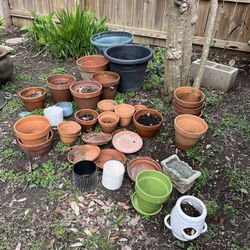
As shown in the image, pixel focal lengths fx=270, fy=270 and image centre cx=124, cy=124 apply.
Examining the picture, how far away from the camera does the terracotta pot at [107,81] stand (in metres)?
3.08

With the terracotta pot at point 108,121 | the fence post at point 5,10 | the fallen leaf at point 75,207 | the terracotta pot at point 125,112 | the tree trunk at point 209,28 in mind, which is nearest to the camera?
the fallen leaf at point 75,207

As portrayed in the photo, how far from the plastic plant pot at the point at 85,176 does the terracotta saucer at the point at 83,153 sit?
13 centimetres

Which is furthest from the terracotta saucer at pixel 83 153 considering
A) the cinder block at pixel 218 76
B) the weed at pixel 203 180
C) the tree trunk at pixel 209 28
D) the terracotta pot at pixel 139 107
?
the cinder block at pixel 218 76

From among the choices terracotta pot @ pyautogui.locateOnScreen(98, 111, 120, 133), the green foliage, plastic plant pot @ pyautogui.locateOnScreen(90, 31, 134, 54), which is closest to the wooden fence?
the green foliage

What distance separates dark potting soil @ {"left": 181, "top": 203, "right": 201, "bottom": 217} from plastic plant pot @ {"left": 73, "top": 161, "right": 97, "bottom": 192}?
2.46 feet

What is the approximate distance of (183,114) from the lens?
105 inches

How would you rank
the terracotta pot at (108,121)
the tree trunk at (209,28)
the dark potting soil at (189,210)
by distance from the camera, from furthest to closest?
the terracotta pot at (108,121) → the tree trunk at (209,28) → the dark potting soil at (189,210)

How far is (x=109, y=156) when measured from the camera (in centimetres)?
253

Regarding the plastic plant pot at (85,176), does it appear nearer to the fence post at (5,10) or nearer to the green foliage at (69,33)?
the green foliage at (69,33)

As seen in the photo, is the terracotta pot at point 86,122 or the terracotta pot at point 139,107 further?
the terracotta pot at point 139,107

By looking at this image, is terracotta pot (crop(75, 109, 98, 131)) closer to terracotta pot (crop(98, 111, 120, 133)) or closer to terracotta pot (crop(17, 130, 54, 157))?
terracotta pot (crop(98, 111, 120, 133))

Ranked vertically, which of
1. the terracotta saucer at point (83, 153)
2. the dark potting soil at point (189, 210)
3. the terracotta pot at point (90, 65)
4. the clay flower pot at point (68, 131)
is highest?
the terracotta pot at point (90, 65)

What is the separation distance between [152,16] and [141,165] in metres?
2.81

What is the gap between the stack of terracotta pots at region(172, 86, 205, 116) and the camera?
2703 millimetres
